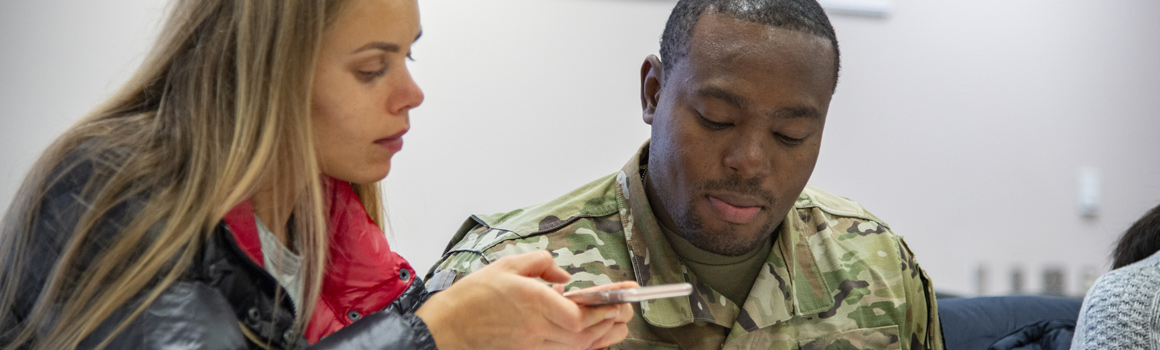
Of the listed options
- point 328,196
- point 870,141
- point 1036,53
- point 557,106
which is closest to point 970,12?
point 1036,53

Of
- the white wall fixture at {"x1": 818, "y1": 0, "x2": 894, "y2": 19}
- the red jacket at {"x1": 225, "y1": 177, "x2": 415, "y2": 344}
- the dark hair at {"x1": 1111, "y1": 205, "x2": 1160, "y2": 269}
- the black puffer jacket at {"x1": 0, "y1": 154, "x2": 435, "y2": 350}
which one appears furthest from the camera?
the white wall fixture at {"x1": 818, "y1": 0, "x2": 894, "y2": 19}

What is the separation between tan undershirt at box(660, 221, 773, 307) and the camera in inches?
53.4

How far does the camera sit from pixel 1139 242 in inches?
62.8

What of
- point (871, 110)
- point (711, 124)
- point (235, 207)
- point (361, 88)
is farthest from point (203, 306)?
point (871, 110)

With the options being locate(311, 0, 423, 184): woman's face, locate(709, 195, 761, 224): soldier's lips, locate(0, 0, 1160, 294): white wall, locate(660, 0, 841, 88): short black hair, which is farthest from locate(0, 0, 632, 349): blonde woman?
locate(0, 0, 1160, 294): white wall

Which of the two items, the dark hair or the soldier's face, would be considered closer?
the soldier's face

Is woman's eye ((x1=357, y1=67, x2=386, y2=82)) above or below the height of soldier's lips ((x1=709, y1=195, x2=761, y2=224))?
above

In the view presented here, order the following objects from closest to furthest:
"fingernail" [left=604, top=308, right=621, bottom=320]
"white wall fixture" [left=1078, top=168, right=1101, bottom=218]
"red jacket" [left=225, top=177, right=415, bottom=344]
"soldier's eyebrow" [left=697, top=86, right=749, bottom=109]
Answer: "fingernail" [left=604, top=308, right=621, bottom=320]
"red jacket" [left=225, top=177, right=415, bottom=344]
"soldier's eyebrow" [left=697, top=86, right=749, bottom=109]
"white wall fixture" [left=1078, top=168, right=1101, bottom=218]

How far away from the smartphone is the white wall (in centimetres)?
172

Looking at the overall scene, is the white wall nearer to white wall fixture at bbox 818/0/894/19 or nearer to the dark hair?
white wall fixture at bbox 818/0/894/19

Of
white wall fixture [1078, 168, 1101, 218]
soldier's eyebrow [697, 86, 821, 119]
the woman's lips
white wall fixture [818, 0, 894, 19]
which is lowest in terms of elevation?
white wall fixture [1078, 168, 1101, 218]

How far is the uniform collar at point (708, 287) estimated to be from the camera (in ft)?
4.25

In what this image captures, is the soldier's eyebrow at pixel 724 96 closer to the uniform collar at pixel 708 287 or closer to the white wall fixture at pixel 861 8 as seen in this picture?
the uniform collar at pixel 708 287

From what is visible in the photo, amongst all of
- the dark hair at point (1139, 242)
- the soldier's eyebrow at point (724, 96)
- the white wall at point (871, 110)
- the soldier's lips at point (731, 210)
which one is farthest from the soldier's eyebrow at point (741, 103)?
the white wall at point (871, 110)
